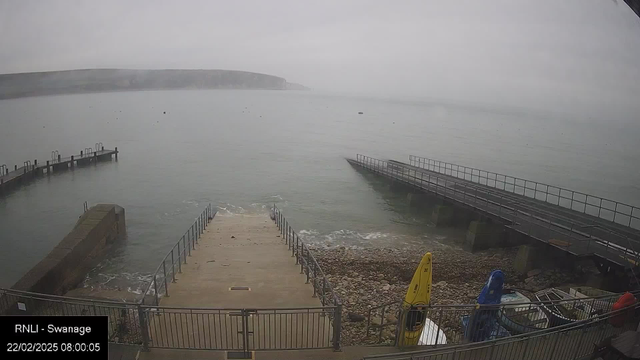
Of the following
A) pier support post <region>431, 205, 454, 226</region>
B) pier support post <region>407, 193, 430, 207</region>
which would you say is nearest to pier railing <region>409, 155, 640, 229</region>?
pier support post <region>431, 205, 454, 226</region>

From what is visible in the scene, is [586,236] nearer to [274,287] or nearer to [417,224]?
[417,224]

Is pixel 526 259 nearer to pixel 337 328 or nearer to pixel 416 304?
pixel 416 304

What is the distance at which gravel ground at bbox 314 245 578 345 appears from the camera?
1237cm

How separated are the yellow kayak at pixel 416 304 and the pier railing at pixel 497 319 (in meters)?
0.05

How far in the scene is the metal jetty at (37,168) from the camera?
3234cm

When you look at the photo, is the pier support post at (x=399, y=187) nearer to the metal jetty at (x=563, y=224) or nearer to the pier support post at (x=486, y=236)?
the metal jetty at (x=563, y=224)

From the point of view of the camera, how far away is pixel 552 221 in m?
18.6

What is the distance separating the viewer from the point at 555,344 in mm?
6105

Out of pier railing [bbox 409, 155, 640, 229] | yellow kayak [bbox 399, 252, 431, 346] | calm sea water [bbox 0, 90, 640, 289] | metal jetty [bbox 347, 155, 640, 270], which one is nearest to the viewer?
yellow kayak [bbox 399, 252, 431, 346]

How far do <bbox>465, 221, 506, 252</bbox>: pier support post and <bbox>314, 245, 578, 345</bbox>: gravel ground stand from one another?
399 mm

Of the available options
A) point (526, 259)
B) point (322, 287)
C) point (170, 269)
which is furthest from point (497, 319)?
point (170, 269)

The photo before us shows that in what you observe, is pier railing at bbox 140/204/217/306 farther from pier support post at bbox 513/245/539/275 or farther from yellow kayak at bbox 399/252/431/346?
pier support post at bbox 513/245/539/275

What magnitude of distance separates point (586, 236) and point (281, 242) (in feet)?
40.2

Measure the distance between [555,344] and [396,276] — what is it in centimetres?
1024
